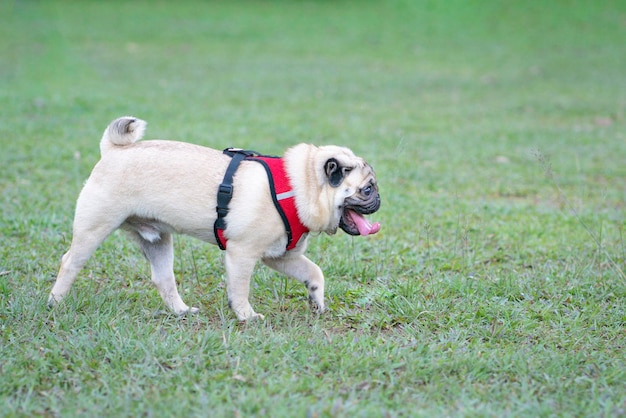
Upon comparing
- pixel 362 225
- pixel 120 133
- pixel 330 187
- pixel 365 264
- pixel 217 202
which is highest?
pixel 120 133

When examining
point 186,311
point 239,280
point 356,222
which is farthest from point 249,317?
point 356,222

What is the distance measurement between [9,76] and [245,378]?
1449 cm

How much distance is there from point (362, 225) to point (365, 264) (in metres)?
1.25

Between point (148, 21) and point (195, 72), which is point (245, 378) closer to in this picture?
point (195, 72)

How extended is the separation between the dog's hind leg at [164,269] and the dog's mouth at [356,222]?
1245mm

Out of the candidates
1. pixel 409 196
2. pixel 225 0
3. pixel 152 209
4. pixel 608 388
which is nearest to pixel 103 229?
pixel 152 209

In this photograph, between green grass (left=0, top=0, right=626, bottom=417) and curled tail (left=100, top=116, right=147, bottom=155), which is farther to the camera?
curled tail (left=100, top=116, right=147, bottom=155)

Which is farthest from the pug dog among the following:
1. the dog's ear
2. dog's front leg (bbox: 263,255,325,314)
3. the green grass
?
the green grass

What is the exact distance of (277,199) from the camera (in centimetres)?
488

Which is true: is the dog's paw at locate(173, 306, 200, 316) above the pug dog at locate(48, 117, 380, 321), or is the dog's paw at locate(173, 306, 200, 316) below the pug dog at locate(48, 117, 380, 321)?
below

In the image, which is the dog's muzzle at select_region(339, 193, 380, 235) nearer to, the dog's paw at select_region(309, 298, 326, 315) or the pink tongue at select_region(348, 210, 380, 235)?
the pink tongue at select_region(348, 210, 380, 235)

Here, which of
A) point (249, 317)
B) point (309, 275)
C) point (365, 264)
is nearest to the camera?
point (249, 317)

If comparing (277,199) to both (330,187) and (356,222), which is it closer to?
(330,187)

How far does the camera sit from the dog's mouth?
500 cm
